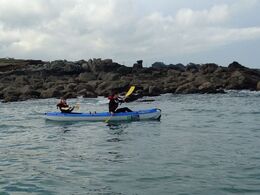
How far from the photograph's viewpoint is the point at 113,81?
57219 millimetres

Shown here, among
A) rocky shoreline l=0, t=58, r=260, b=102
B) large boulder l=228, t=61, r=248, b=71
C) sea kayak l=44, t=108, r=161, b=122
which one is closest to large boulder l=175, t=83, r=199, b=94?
rocky shoreline l=0, t=58, r=260, b=102

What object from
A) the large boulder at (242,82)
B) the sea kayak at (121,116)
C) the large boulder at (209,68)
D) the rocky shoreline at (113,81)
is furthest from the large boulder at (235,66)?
the sea kayak at (121,116)

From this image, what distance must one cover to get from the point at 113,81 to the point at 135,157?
4135cm

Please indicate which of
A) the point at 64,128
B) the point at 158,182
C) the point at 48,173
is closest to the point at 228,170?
the point at 158,182

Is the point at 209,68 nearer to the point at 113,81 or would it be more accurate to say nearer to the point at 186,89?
the point at 186,89

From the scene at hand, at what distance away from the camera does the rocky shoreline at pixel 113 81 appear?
174ft

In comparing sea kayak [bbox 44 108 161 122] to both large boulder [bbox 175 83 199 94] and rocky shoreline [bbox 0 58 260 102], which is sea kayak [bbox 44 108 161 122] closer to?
rocky shoreline [bbox 0 58 260 102]

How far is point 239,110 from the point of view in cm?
3331

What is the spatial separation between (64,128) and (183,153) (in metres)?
11.8

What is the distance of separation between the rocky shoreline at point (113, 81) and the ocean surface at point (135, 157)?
22.7 m

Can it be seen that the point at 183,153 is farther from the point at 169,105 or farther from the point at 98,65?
the point at 98,65

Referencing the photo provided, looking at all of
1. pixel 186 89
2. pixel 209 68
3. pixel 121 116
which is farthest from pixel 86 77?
pixel 121 116

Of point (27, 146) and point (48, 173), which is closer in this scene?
point (48, 173)

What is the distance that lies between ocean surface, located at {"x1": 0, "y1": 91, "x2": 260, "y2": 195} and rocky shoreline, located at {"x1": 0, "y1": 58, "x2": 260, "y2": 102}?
894 inches
